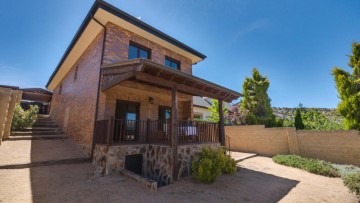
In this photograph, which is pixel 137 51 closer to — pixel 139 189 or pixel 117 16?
pixel 117 16

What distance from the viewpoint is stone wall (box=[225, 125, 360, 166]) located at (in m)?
9.20

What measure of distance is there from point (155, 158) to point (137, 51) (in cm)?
570

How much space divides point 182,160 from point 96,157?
3540 millimetres

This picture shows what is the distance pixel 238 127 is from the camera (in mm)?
14000

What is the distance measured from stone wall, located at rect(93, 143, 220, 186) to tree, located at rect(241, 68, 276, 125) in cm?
903

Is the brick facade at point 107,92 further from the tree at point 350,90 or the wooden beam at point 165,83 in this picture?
the tree at point 350,90

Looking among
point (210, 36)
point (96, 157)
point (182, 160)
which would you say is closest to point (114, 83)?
point (96, 157)

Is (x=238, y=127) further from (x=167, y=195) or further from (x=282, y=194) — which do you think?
(x=167, y=195)

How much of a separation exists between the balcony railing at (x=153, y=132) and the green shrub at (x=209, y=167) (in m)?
0.92

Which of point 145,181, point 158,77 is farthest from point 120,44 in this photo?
point 145,181

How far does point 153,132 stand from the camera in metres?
7.60

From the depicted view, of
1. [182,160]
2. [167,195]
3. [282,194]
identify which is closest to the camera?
[167,195]

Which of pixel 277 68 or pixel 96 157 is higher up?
pixel 277 68

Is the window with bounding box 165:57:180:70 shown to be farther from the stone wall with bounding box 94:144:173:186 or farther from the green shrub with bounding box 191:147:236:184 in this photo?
the green shrub with bounding box 191:147:236:184
